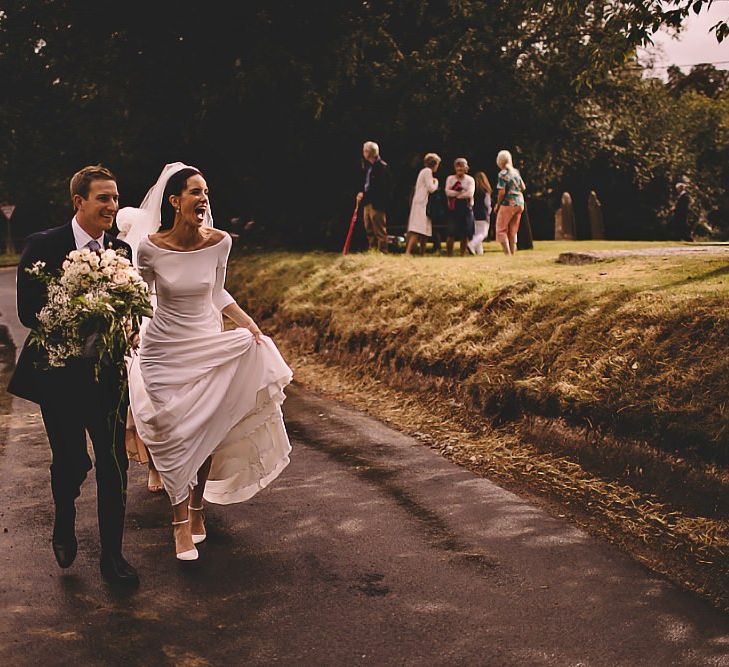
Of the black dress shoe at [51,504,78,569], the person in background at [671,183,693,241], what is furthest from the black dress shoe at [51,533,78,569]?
the person in background at [671,183,693,241]

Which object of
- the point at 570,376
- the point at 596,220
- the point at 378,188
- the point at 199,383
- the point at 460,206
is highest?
the point at 378,188

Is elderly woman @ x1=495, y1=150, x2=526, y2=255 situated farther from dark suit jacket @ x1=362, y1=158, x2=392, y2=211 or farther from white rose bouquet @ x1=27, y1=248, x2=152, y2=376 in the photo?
white rose bouquet @ x1=27, y1=248, x2=152, y2=376

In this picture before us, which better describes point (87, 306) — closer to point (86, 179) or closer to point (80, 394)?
point (80, 394)

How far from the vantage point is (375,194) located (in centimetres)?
1938

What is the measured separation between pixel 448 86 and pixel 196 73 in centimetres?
Answer: 569

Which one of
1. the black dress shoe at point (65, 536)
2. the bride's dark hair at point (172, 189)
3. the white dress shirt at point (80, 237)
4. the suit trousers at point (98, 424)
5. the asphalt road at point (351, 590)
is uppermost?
the bride's dark hair at point (172, 189)

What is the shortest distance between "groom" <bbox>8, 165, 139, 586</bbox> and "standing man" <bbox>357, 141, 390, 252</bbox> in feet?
44.2

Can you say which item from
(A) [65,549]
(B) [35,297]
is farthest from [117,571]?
(B) [35,297]

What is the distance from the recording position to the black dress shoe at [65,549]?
5555 mm

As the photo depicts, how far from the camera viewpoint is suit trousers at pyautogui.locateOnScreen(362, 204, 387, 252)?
19.6m

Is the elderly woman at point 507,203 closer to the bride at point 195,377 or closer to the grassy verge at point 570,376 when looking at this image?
the grassy verge at point 570,376

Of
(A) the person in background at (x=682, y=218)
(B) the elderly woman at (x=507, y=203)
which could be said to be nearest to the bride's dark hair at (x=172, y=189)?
(B) the elderly woman at (x=507, y=203)

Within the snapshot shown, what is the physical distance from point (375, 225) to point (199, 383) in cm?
1394

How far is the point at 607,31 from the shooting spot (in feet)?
36.0
